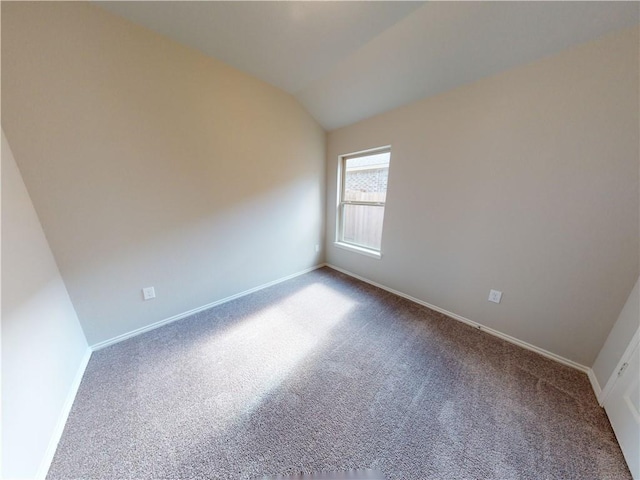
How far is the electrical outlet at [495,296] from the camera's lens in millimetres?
1688

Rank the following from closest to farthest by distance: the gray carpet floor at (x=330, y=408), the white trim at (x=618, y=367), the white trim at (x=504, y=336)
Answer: the gray carpet floor at (x=330, y=408)
the white trim at (x=618, y=367)
the white trim at (x=504, y=336)

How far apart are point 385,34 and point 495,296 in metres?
2.27

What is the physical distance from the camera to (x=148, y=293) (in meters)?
1.71

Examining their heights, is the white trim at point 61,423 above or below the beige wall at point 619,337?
below

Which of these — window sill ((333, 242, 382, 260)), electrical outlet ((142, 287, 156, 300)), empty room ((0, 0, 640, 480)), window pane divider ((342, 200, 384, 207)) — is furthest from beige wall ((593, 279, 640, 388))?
electrical outlet ((142, 287, 156, 300))

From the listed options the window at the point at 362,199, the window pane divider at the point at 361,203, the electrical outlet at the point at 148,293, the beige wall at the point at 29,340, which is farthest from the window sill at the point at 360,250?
the beige wall at the point at 29,340

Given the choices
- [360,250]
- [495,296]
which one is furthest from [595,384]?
[360,250]

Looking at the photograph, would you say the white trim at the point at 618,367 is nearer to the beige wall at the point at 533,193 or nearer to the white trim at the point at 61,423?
the beige wall at the point at 533,193

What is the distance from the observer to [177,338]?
1.67 m

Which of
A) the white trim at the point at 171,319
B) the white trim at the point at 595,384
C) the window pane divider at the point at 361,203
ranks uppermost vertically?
the window pane divider at the point at 361,203

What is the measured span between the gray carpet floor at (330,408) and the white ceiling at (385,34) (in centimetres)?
A: 212

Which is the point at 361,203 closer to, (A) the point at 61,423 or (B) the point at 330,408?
(B) the point at 330,408

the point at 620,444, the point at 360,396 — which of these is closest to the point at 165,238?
the point at 360,396

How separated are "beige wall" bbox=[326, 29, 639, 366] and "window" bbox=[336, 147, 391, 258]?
28 cm
